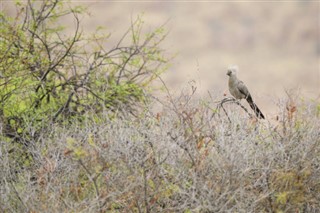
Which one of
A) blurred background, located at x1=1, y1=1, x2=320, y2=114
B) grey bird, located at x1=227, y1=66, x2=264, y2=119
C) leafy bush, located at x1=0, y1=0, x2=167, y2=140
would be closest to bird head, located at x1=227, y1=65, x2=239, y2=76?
grey bird, located at x1=227, y1=66, x2=264, y2=119

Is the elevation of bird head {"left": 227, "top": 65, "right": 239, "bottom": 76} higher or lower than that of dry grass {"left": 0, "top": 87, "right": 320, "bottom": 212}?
higher

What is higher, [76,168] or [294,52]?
[294,52]

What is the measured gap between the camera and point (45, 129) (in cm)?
1426

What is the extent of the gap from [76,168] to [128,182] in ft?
2.76

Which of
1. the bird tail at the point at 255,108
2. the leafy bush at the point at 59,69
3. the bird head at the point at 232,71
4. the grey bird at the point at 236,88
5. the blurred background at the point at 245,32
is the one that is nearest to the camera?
the bird tail at the point at 255,108

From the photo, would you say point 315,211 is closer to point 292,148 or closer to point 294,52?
point 292,148

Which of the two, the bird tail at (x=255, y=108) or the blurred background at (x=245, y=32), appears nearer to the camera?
the bird tail at (x=255, y=108)

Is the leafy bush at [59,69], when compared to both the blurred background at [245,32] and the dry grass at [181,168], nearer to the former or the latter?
the dry grass at [181,168]

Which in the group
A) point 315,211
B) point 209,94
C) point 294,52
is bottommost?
point 315,211

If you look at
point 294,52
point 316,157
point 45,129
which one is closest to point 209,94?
point 316,157

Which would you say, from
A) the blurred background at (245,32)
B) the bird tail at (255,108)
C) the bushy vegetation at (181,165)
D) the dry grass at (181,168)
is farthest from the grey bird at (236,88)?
the blurred background at (245,32)

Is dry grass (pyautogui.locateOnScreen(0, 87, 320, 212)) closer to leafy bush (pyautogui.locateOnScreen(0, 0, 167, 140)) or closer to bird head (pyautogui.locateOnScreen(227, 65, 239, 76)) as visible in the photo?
bird head (pyautogui.locateOnScreen(227, 65, 239, 76))

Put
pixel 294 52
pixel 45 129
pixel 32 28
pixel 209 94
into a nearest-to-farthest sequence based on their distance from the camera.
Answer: pixel 209 94, pixel 45 129, pixel 32 28, pixel 294 52

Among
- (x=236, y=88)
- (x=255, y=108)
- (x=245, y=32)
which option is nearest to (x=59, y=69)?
(x=236, y=88)
